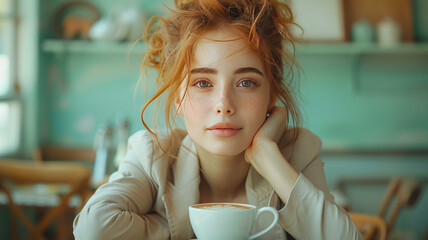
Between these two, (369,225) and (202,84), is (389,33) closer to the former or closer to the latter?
(369,225)

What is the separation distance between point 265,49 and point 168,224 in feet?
1.26

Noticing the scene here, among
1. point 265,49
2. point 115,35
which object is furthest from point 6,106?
point 265,49

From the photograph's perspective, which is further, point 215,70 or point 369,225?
point 369,225

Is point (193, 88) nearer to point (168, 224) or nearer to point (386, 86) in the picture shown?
point (168, 224)

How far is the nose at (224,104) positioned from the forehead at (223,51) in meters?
0.05

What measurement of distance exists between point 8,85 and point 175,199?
9.63ft

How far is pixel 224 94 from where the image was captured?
3.17 feet

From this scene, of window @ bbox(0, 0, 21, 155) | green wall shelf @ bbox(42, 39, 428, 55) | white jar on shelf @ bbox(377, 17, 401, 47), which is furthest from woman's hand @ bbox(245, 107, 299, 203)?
white jar on shelf @ bbox(377, 17, 401, 47)

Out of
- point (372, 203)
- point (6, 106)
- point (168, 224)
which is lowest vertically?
point (372, 203)

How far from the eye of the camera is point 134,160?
1101 mm

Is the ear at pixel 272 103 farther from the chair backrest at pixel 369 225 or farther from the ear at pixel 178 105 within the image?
the chair backrest at pixel 369 225

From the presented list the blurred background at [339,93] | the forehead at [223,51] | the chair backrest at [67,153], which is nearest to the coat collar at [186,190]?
the forehead at [223,51]

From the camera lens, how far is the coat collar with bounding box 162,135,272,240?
1.02 metres

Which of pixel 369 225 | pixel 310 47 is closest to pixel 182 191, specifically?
pixel 369 225
